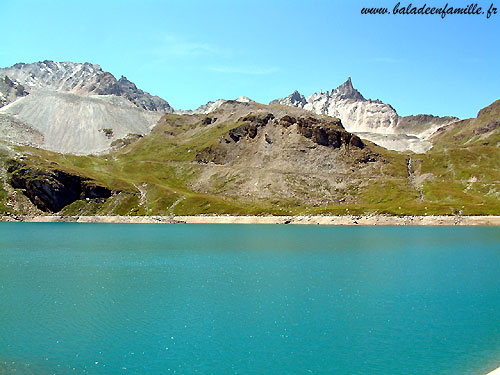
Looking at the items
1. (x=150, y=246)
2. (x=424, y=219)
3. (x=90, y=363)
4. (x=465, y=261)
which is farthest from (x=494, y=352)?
(x=424, y=219)

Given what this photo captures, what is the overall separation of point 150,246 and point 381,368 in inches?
3384

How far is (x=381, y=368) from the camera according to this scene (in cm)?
3111

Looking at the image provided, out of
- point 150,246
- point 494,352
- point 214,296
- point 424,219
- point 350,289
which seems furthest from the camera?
point 424,219

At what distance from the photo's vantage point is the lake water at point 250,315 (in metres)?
32.4

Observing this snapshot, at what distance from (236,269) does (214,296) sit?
64.7 feet

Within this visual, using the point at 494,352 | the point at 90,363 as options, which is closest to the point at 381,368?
the point at 494,352

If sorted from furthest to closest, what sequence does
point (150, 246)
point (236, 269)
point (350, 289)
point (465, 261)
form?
point (150, 246) < point (465, 261) < point (236, 269) < point (350, 289)

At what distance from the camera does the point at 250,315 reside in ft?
146

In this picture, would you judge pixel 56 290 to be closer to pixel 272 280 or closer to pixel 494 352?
pixel 272 280

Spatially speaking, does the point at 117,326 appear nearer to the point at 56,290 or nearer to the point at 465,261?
the point at 56,290

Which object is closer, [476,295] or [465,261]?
[476,295]

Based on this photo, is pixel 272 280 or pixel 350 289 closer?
pixel 350 289

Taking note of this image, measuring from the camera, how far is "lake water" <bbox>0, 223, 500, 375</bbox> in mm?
32406

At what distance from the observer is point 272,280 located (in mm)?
62500
